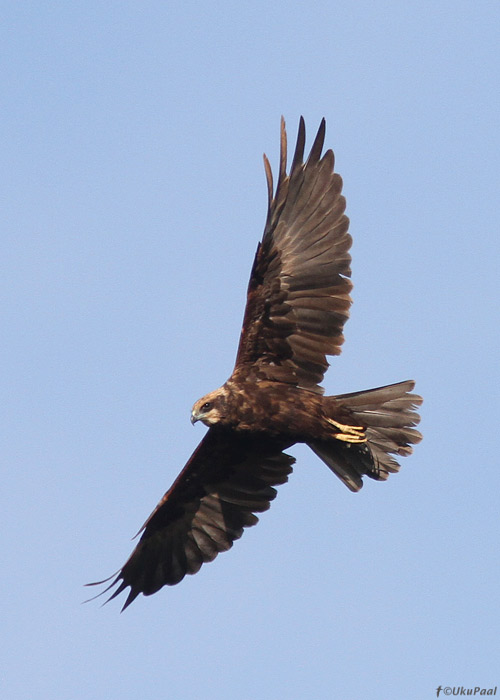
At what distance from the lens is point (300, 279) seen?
34.0ft

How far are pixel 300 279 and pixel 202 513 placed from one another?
296 cm

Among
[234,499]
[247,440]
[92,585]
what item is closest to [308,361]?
[247,440]

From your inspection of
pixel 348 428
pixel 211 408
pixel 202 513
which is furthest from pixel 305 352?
pixel 202 513

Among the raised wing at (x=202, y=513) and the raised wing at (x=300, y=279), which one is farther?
the raised wing at (x=202, y=513)

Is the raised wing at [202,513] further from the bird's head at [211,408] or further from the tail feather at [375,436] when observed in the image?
the bird's head at [211,408]

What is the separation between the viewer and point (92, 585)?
35.7 feet

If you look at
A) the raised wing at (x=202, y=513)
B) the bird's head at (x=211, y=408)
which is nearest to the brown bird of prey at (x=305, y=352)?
the bird's head at (x=211, y=408)

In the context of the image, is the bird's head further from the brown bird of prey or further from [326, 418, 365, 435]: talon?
[326, 418, 365, 435]: talon

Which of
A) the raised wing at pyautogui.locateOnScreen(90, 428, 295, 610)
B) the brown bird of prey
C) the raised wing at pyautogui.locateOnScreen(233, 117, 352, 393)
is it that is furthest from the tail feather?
the raised wing at pyautogui.locateOnScreen(90, 428, 295, 610)

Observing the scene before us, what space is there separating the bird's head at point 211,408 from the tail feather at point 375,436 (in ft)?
3.45

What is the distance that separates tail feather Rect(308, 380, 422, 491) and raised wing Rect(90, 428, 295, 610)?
0.80m

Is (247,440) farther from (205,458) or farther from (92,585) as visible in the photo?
(92,585)

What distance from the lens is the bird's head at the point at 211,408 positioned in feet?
33.6

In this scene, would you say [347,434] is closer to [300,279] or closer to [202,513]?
[300,279]
